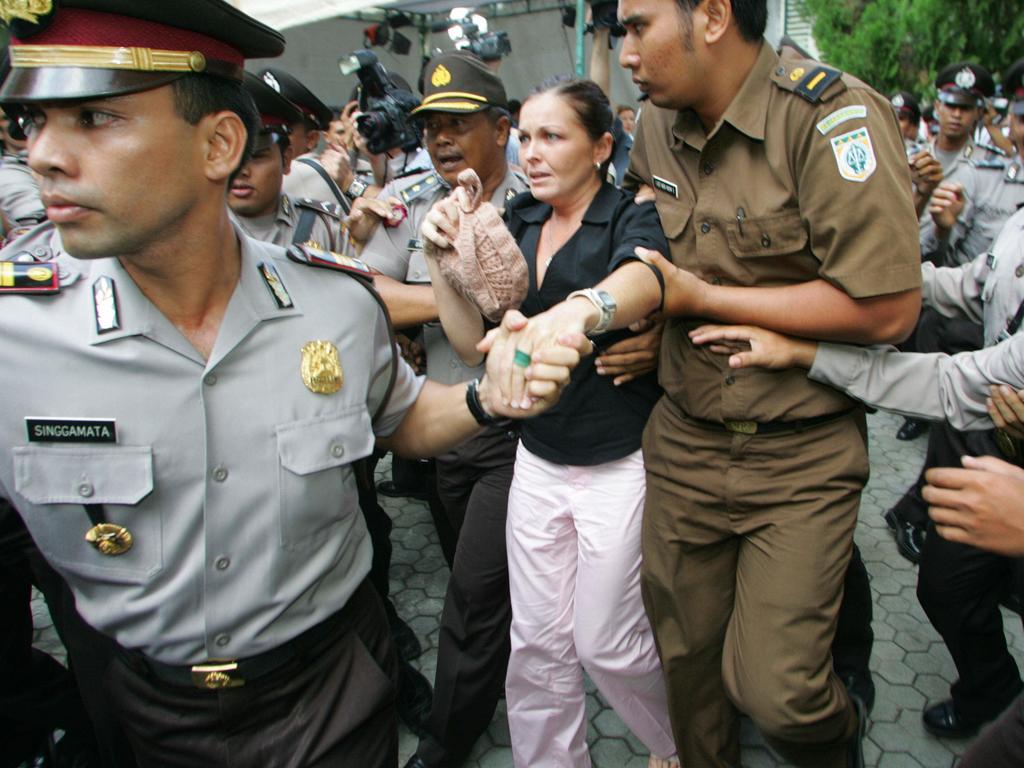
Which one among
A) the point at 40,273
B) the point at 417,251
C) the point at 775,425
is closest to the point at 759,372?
the point at 775,425

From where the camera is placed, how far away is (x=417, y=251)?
A: 2842mm

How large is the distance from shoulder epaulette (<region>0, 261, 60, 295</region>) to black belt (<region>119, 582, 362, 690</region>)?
0.76m

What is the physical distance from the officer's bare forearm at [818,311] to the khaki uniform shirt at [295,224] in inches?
67.2

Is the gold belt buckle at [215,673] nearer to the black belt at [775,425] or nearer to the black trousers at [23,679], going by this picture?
the black trousers at [23,679]

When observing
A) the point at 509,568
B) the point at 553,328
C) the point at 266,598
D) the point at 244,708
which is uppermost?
the point at 553,328

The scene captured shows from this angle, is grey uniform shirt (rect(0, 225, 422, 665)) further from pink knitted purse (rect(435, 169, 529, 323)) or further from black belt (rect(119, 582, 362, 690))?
pink knitted purse (rect(435, 169, 529, 323))

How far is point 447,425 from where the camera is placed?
1802mm

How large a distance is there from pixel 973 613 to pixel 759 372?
4.13ft

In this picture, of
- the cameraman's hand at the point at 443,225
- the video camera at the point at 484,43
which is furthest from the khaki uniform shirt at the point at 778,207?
the video camera at the point at 484,43

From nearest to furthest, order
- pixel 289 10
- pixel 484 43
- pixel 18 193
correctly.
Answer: pixel 18 193, pixel 484 43, pixel 289 10

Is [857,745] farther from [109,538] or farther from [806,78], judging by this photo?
[109,538]

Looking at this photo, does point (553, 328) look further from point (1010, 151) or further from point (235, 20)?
point (1010, 151)

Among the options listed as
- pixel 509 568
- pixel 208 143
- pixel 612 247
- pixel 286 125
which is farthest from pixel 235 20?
pixel 286 125

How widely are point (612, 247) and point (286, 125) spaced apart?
187cm
